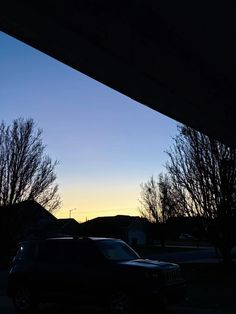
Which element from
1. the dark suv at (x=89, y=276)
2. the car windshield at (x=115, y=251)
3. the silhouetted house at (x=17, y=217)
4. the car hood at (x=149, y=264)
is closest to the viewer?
the dark suv at (x=89, y=276)

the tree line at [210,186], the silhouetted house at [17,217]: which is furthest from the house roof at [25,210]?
the tree line at [210,186]

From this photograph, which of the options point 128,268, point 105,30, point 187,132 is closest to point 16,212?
point 187,132

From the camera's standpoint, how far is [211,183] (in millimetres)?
22562

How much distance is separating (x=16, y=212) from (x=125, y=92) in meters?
20.9

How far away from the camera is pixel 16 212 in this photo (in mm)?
28984

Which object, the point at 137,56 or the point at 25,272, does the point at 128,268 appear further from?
the point at 137,56

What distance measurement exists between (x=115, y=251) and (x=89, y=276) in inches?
38.3

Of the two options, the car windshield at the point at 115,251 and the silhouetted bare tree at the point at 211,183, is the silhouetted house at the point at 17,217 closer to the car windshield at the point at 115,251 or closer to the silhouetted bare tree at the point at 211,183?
the silhouetted bare tree at the point at 211,183

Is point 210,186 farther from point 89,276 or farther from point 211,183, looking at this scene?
point 89,276

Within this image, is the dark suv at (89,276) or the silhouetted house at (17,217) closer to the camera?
the dark suv at (89,276)

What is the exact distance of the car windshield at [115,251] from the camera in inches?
463

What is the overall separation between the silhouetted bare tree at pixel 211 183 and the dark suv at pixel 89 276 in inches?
418

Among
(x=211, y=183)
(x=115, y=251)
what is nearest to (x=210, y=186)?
(x=211, y=183)

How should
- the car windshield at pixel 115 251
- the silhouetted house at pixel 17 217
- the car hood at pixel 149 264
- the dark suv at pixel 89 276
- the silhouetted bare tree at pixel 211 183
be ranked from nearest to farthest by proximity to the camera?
the dark suv at pixel 89 276
the car hood at pixel 149 264
the car windshield at pixel 115 251
the silhouetted bare tree at pixel 211 183
the silhouetted house at pixel 17 217
